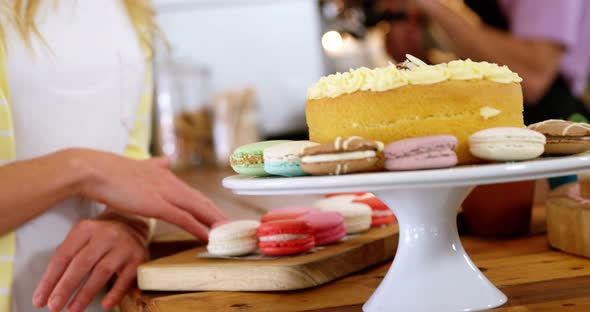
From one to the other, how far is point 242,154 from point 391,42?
1939 mm

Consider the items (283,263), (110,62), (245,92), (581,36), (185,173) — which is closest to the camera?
(283,263)

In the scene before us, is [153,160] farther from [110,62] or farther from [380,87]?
[380,87]

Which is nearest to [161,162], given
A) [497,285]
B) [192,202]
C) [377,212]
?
[192,202]

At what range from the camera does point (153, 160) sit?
107cm

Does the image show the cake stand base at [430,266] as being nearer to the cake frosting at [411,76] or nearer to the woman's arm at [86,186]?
the cake frosting at [411,76]

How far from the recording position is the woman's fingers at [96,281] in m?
0.94

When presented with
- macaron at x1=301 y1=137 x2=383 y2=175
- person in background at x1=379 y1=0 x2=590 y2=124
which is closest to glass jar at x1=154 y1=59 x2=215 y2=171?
person in background at x1=379 y1=0 x2=590 y2=124

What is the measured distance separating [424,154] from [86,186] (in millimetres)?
538

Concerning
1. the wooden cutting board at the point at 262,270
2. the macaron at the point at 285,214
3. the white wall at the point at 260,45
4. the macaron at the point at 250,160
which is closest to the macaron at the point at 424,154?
the macaron at the point at 250,160

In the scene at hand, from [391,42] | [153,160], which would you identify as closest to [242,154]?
[153,160]

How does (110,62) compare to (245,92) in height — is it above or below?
above

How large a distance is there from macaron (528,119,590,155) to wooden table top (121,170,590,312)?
0.13m

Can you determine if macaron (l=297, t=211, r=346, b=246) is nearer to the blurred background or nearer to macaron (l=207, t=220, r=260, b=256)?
macaron (l=207, t=220, r=260, b=256)

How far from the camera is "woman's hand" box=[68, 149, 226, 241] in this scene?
0.97 m
